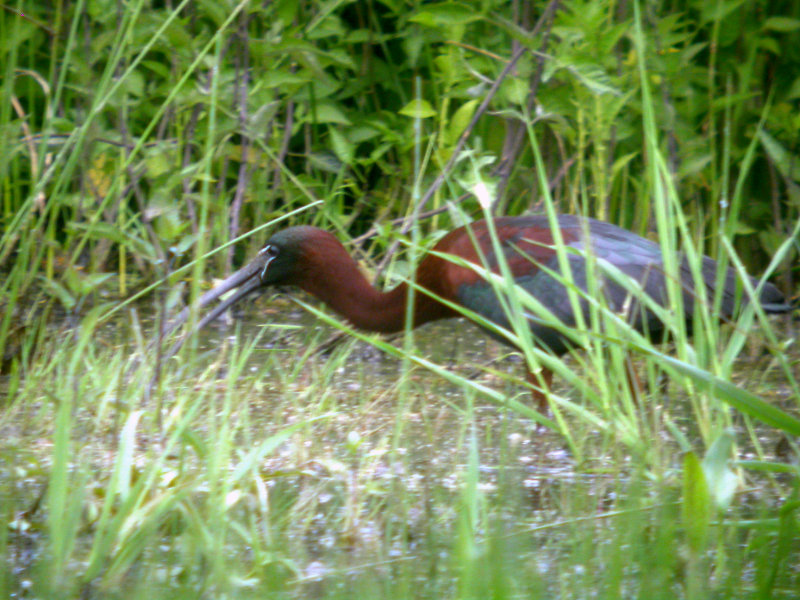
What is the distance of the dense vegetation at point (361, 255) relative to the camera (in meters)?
1.71

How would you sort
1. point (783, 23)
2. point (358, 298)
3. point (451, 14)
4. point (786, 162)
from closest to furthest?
point (358, 298)
point (451, 14)
point (786, 162)
point (783, 23)

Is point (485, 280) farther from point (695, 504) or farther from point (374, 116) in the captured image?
point (374, 116)

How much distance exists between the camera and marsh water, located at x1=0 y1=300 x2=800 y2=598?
1645 millimetres

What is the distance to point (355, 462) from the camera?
2.33m

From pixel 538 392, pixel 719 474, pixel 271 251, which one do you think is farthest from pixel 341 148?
pixel 719 474

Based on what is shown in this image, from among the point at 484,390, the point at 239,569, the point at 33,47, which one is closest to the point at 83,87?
the point at 33,47

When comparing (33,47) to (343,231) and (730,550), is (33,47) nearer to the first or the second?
(343,231)

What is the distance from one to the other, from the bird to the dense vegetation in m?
0.17

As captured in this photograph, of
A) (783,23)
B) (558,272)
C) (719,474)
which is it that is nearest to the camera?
(719,474)

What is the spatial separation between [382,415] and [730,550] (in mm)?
1042

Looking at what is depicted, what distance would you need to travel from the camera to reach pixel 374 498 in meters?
2.09

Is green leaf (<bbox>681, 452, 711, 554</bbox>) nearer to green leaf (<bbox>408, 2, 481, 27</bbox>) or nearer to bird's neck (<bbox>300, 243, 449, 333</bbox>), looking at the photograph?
bird's neck (<bbox>300, 243, 449, 333</bbox>)

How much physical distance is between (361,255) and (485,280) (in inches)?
46.5

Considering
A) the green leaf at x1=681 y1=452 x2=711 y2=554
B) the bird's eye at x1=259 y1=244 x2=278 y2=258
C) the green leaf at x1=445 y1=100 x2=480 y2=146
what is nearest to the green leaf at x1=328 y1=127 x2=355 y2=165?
the green leaf at x1=445 y1=100 x2=480 y2=146
